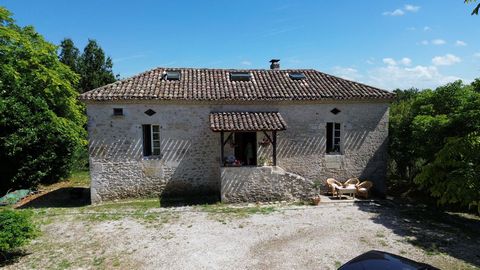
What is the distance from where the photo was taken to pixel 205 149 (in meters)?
13.8

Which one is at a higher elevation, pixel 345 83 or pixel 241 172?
pixel 345 83

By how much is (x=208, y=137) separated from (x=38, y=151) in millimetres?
9735

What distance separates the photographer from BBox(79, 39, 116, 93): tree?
2911 centimetres

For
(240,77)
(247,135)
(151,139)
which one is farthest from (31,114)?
(247,135)

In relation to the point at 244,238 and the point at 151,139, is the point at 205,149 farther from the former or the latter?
the point at 244,238

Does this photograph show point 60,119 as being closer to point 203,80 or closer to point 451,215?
point 203,80

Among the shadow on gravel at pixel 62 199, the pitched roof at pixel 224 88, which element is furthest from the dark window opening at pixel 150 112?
the shadow on gravel at pixel 62 199

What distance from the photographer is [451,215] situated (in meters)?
11.9

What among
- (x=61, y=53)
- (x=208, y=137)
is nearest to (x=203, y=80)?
(x=208, y=137)

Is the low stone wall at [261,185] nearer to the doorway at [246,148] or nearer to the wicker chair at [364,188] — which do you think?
the doorway at [246,148]

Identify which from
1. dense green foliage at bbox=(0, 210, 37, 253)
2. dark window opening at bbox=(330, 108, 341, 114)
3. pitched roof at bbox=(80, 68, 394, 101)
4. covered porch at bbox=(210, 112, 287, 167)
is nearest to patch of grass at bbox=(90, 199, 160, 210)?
covered porch at bbox=(210, 112, 287, 167)

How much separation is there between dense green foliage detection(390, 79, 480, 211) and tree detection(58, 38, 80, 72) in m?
27.7

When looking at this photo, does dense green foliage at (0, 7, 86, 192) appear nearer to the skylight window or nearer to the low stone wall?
the low stone wall

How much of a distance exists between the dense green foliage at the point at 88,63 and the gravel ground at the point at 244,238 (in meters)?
19.8
